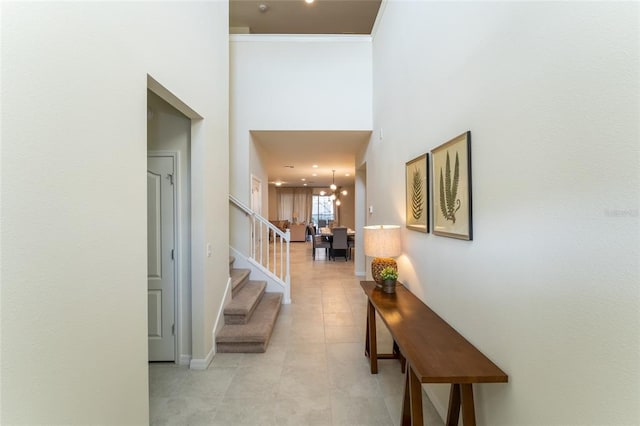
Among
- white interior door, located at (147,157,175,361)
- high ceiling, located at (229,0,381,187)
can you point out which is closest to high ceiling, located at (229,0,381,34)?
high ceiling, located at (229,0,381,187)

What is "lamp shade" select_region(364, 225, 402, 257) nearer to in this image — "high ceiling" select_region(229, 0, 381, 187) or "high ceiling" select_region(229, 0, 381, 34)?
"high ceiling" select_region(229, 0, 381, 187)

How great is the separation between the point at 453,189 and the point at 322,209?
14.0 meters

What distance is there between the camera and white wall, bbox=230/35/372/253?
4.35 metres

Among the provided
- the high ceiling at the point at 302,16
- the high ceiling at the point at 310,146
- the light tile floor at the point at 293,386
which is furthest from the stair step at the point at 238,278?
the high ceiling at the point at 302,16

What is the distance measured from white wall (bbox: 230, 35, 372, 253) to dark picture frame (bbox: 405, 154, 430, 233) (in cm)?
216

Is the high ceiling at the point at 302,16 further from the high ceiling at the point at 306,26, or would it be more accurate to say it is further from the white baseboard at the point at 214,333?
the white baseboard at the point at 214,333

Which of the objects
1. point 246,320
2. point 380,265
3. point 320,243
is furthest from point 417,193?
point 320,243

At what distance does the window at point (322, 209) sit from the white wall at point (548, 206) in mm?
13756

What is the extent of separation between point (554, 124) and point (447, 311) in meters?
1.31

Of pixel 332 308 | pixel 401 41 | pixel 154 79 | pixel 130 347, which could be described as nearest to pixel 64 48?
pixel 154 79

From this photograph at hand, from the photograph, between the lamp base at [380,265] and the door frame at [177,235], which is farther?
the door frame at [177,235]

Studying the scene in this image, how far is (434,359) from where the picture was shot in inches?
54.4

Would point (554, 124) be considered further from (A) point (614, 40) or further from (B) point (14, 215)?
(B) point (14, 215)

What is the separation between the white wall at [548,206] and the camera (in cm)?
82
